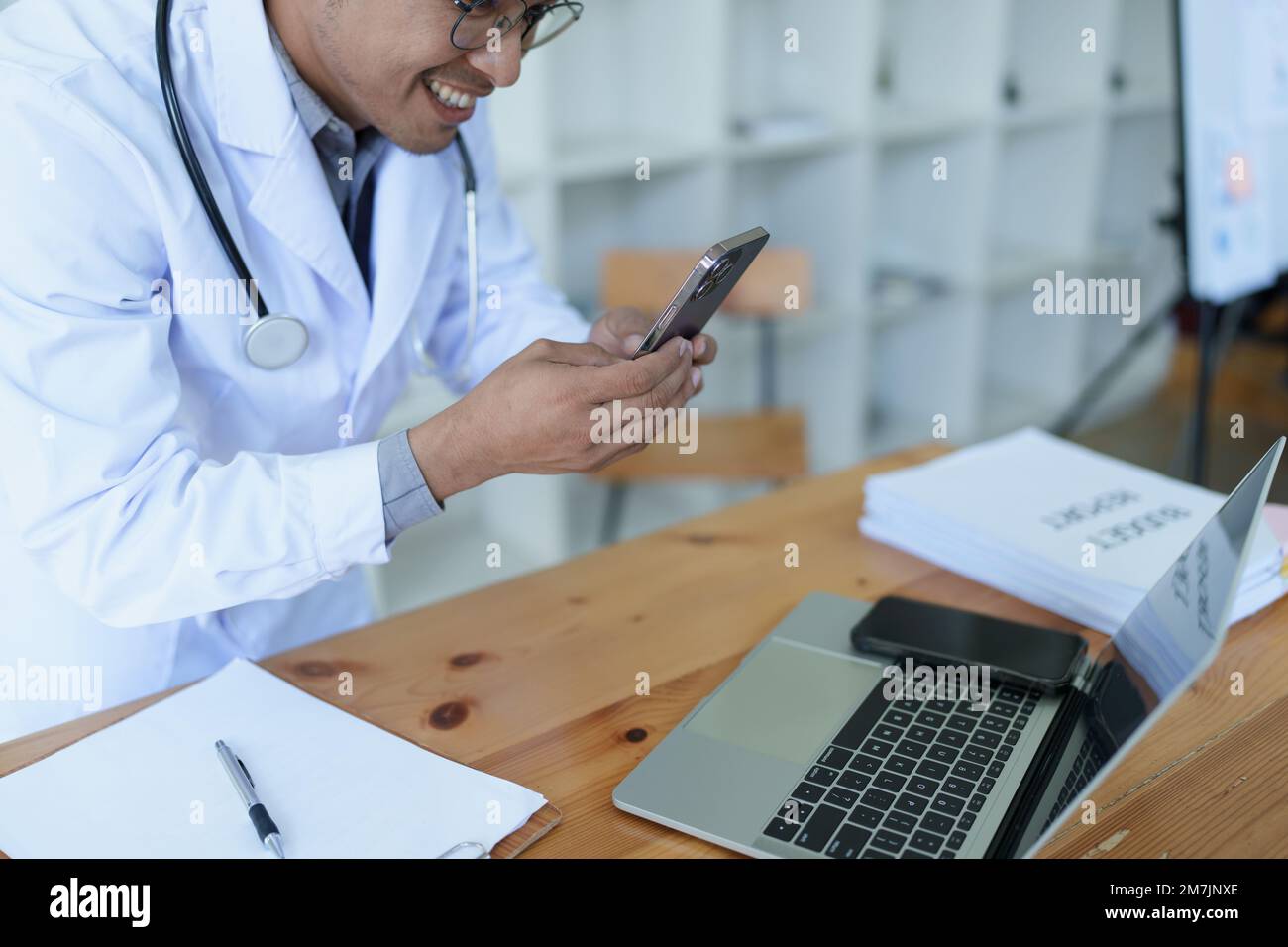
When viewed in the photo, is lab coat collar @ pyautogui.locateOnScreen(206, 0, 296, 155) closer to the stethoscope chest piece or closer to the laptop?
the stethoscope chest piece

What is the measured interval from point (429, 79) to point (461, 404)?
0.37 m

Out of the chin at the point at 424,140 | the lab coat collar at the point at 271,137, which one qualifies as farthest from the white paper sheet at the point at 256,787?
the chin at the point at 424,140

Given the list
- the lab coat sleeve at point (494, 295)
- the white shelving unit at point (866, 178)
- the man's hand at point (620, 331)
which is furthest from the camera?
the white shelving unit at point (866, 178)

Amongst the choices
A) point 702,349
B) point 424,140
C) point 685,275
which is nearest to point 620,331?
point 702,349

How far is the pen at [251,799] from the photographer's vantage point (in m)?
0.72

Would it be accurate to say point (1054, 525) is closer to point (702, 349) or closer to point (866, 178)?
point (702, 349)

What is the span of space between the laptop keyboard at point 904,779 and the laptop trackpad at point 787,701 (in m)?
0.02

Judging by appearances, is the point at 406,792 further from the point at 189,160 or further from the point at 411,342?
the point at 411,342

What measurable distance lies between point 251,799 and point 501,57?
67 cm

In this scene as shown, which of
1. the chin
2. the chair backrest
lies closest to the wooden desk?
the chin

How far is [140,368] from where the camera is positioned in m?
0.90

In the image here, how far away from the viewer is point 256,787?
2.58 feet

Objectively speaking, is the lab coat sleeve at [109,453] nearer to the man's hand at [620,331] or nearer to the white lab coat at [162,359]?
the white lab coat at [162,359]
